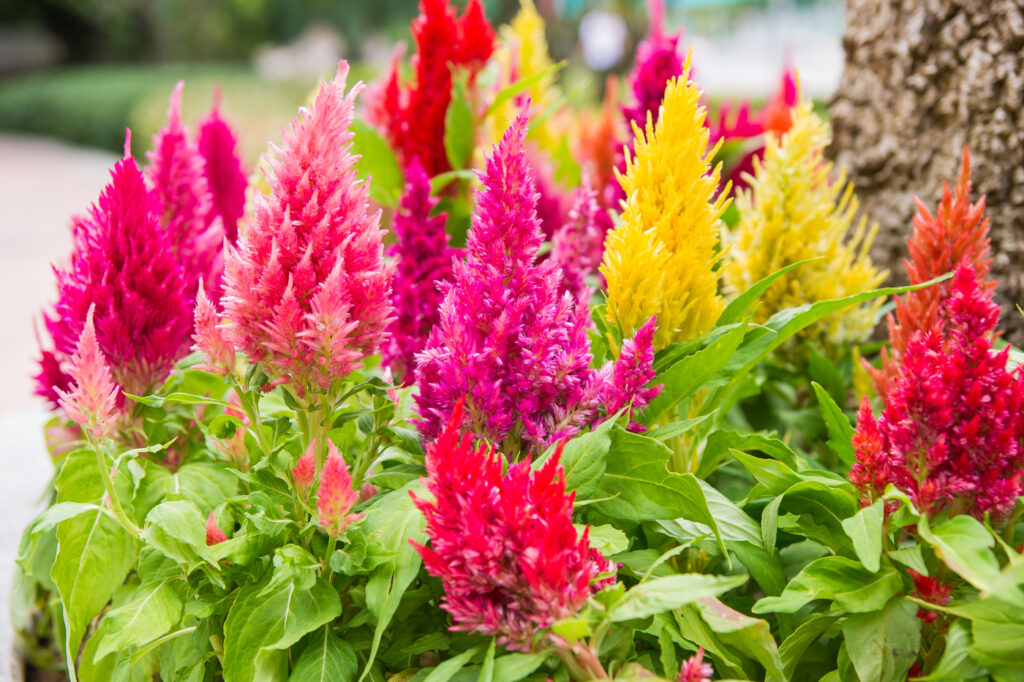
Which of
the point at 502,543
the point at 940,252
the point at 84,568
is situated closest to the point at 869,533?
the point at 502,543

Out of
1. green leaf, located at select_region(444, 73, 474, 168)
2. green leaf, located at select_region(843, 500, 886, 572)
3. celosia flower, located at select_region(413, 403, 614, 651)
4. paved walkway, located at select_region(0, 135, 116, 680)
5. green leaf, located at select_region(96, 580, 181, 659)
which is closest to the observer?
celosia flower, located at select_region(413, 403, 614, 651)

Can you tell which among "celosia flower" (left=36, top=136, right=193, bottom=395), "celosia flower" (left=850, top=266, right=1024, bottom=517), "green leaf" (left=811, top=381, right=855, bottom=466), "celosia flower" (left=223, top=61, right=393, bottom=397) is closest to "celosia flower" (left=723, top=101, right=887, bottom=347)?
"green leaf" (left=811, top=381, right=855, bottom=466)

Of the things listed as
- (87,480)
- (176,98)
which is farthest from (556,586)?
A: (176,98)

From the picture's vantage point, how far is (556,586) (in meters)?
0.94

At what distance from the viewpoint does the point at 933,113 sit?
2.12 m

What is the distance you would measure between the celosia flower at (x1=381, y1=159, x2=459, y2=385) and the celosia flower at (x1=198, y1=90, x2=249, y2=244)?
0.85 m

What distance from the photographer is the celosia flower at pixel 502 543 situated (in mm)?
942

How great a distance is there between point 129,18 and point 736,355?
94.6ft

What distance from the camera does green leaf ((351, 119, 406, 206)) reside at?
212 cm

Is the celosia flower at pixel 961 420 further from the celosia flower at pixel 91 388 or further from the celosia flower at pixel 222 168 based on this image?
the celosia flower at pixel 222 168

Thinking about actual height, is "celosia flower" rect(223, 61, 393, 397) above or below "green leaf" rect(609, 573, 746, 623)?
above

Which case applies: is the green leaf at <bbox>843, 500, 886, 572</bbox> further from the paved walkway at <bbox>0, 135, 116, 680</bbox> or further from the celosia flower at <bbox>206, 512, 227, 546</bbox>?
the paved walkway at <bbox>0, 135, 116, 680</bbox>

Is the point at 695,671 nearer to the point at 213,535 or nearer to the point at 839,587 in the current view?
the point at 839,587

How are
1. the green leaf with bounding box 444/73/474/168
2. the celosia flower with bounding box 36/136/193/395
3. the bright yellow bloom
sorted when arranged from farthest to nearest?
the green leaf with bounding box 444/73/474/168 → the celosia flower with bounding box 36/136/193/395 → the bright yellow bloom
